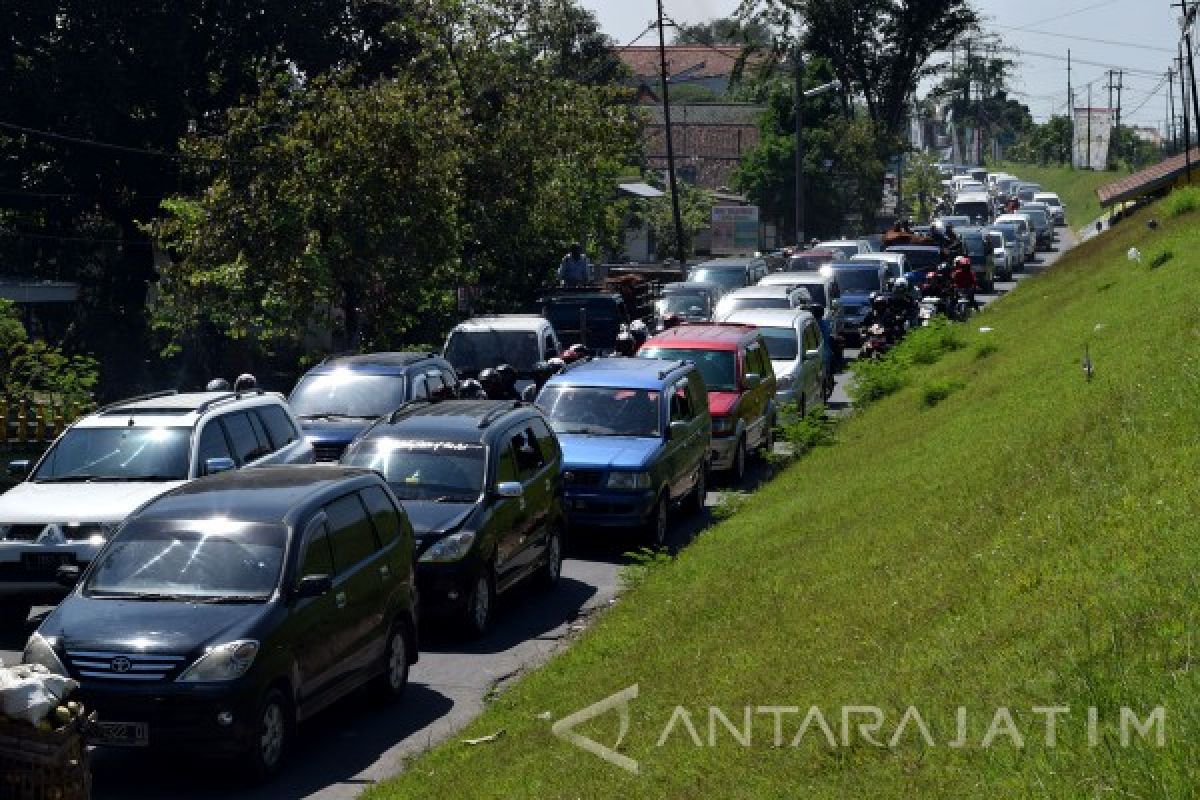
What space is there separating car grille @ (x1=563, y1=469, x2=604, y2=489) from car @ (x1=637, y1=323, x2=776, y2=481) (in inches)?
175

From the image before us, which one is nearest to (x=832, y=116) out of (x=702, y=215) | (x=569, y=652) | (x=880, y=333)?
(x=702, y=215)

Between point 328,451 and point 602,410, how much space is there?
9.69 feet

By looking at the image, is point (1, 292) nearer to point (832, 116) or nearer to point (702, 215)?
point (702, 215)

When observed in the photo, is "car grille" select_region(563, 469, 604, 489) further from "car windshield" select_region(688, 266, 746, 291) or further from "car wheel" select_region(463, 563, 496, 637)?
"car windshield" select_region(688, 266, 746, 291)

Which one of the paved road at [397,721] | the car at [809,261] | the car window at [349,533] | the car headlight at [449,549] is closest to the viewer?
the paved road at [397,721]

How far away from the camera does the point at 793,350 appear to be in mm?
28656

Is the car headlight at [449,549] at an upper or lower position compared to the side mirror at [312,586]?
lower

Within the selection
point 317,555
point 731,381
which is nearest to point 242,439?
point 317,555

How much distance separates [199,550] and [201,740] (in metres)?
1.59

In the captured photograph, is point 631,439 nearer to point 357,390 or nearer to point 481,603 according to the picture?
point 357,390

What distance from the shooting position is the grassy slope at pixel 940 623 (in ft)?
25.3

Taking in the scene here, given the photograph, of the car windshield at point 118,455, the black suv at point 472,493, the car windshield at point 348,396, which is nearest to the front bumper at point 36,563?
the car windshield at point 118,455

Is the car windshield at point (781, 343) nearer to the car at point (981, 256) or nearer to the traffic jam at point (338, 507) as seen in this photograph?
the traffic jam at point (338, 507)

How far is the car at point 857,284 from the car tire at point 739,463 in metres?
18.0
